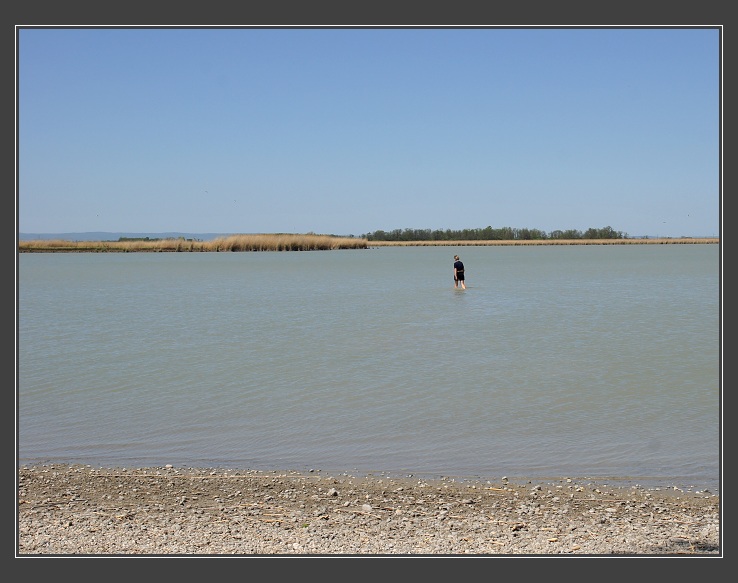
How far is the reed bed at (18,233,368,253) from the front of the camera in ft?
251

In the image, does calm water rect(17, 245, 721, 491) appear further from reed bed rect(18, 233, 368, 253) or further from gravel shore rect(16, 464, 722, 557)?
reed bed rect(18, 233, 368, 253)

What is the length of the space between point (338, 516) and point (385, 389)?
5.54m

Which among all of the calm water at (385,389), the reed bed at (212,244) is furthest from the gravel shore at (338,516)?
the reed bed at (212,244)

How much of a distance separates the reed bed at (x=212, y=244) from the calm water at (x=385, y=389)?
5077cm

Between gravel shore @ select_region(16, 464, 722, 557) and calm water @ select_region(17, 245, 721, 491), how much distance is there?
1.86 ft

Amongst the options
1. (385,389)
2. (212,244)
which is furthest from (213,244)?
(385,389)

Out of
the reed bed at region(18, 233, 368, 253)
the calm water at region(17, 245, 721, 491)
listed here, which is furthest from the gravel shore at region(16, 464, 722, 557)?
the reed bed at region(18, 233, 368, 253)

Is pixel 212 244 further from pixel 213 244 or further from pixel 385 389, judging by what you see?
pixel 385 389

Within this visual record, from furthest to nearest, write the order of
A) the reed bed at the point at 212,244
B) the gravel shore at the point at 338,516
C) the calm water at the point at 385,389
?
the reed bed at the point at 212,244
the calm water at the point at 385,389
the gravel shore at the point at 338,516

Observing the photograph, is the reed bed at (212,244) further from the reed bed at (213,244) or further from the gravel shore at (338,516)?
the gravel shore at (338,516)

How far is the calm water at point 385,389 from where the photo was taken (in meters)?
7.99

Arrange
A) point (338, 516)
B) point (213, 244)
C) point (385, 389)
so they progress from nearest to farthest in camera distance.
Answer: point (338, 516)
point (385, 389)
point (213, 244)

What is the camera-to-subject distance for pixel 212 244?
251 feet

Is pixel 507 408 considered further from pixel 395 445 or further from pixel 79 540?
pixel 79 540
